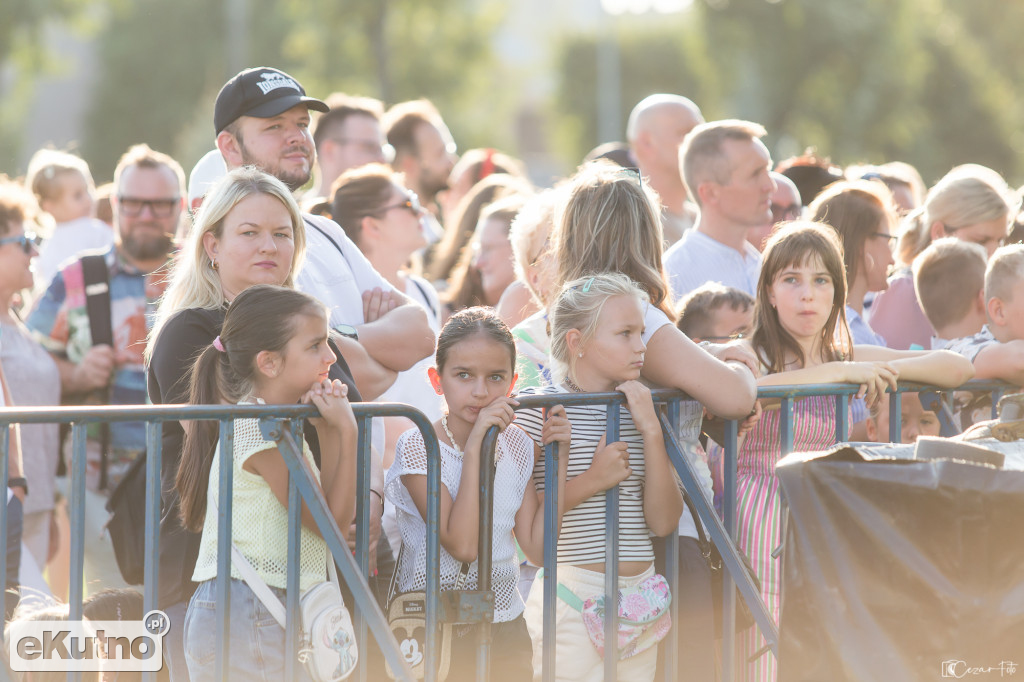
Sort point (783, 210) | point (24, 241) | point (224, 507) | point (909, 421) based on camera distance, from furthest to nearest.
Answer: point (783, 210)
point (24, 241)
point (909, 421)
point (224, 507)

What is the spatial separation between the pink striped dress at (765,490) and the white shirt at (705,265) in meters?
1.38

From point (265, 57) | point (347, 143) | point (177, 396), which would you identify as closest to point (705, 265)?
point (347, 143)

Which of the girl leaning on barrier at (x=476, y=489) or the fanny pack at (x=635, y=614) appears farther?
the fanny pack at (x=635, y=614)

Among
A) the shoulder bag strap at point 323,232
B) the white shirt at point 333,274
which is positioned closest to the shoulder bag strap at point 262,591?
the white shirt at point 333,274

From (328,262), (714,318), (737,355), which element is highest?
(328,262)

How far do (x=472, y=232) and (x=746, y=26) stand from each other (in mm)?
31382

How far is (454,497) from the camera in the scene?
134 inches

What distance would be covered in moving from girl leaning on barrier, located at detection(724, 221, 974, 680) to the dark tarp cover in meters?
1.02

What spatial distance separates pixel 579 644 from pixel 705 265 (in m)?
2.32

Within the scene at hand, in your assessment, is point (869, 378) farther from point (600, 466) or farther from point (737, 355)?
point (600, 466)

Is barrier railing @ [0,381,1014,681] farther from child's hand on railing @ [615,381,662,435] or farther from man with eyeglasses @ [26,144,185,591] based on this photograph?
man with eyeglasses @ [26,144,185,591]

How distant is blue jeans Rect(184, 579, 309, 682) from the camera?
3.04m

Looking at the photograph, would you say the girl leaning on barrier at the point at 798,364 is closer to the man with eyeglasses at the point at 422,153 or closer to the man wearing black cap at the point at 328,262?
the man wearing black cap at the point at 328,262

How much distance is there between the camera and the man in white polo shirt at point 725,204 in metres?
5.41
